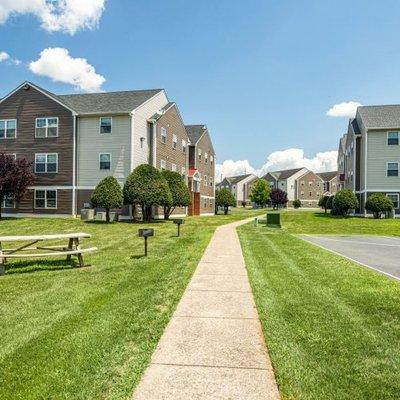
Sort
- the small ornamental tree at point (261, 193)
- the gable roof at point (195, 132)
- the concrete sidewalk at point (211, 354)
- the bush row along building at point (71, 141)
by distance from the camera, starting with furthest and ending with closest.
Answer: the small ornamental tree at point (261, 193) < the gable roof at point (195, 132) < the bush row along building at point (71, 141) < the concrete sidewalk at point (211, 354)

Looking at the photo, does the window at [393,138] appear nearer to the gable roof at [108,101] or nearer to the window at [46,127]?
the gable roof at [108,101]

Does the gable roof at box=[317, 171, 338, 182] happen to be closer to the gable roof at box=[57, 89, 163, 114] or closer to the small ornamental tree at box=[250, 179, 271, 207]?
the small ornamental tree at box=[250, 179, 271, 207]

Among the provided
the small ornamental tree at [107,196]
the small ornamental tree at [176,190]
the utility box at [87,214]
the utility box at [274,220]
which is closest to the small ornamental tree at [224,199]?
the small ornamental tree at [176,190]

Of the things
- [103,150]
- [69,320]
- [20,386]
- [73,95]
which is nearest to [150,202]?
[103,150]

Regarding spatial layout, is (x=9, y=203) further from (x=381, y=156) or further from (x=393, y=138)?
(x=393, y=138)

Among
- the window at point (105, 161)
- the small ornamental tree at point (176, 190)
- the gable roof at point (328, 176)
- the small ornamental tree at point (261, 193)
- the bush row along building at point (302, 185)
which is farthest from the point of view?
the gable roof at point (328, 176)

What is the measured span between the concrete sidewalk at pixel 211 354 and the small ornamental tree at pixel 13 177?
79.1 feet

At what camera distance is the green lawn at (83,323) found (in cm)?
373

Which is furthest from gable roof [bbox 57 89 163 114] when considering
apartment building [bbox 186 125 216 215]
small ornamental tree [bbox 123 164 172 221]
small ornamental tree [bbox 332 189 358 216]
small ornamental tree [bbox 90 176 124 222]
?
small ornamental tree [bbox 332 189 358 216]

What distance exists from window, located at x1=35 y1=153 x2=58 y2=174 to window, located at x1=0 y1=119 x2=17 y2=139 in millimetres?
2976

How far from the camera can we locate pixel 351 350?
4543 mm

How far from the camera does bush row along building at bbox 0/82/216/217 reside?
3088 centimetres

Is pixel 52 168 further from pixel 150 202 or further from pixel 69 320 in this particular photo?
pixel 69 320

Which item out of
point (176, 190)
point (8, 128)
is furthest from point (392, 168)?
point (8, 128)
